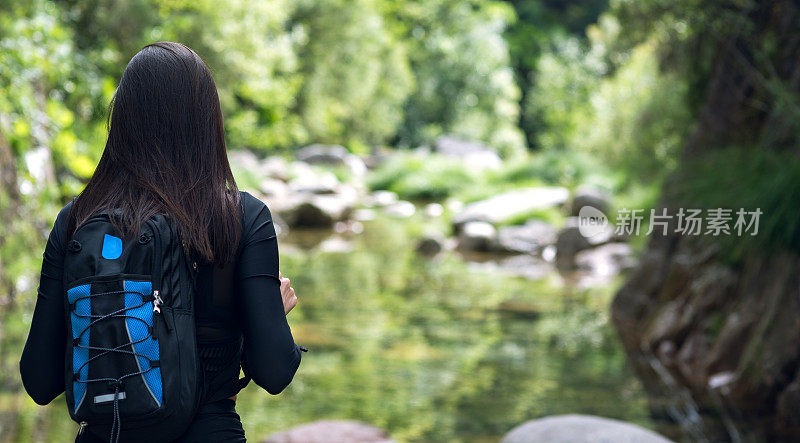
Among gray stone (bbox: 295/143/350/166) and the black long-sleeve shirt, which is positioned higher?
gray stone (bbox: 295/143/350/166)

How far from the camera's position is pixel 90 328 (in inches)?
57.1

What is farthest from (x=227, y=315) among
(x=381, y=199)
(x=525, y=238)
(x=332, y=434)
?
(x=381, y=199)

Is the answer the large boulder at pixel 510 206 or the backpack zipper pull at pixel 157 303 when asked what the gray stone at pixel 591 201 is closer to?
the large boulder at pixel 510 206

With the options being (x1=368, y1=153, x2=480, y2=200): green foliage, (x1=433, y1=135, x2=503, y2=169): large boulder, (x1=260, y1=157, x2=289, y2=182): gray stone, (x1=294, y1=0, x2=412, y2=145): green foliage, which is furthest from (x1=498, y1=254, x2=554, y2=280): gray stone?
(x1=433, y1=135, x2=503, y2=169): large boulder

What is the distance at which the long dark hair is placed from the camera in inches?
60.4

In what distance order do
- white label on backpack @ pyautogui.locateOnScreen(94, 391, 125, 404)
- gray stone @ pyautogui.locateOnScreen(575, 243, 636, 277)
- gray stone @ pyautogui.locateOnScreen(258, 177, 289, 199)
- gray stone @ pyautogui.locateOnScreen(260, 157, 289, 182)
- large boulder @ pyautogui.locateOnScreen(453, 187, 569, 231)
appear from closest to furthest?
white label on backpack @ pyautogui.locateOnScreen(94, 391, 125, 404) → gray stone @ pyautogui.locateOnScreen(575, 243, 636, 277) → large boulder @ pyautogui.locateOnScreen(453, 187, 569, 231) → gray stone @ pyautogui.locateOnScreen(258, 177, 289, 199) → gray stone @ pyautogui.locateOnScreen(260, 157, 289, 182)

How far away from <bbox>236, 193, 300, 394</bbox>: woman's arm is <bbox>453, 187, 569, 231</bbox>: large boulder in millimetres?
12709

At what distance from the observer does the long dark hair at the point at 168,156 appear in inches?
60.4

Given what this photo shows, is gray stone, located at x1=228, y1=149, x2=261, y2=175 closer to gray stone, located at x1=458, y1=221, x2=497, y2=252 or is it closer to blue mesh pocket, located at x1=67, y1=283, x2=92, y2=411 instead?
gray stone, located at x1=458, y1=221, x2=497, y2=252

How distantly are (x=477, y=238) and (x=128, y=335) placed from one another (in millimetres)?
11922

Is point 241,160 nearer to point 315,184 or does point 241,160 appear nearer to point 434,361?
point 315,184

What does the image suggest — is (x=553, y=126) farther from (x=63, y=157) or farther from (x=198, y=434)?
(x=198, y=434)

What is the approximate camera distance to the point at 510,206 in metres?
14.8

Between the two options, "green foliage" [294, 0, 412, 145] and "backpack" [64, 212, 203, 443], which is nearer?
"backpack" [64, 212, 203, 443]
